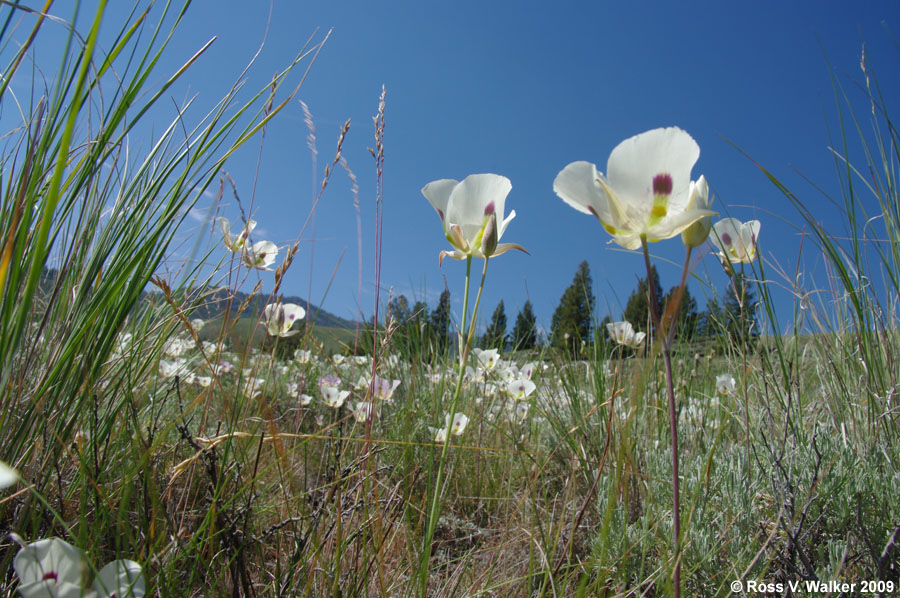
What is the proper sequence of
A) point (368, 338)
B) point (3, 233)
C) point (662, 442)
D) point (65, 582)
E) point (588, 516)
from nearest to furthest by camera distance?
point (65, 582) → point (3, 233) → point (588, 516) → point (662, 442) → point (368, 338)

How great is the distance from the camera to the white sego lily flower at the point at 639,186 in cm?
76

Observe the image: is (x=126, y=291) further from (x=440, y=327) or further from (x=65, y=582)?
(x=440, y=327)

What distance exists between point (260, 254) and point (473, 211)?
1188mm

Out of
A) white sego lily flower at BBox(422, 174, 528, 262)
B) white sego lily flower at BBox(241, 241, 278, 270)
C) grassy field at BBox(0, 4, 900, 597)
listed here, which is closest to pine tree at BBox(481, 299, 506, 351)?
grassy field at BBox(0, 4, 900, 597)

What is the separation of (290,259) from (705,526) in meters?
1.41

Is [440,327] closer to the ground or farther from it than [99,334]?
farther from it

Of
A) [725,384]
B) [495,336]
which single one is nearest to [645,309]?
[495,336]

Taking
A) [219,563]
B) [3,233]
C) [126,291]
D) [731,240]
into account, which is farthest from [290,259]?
[731,240]

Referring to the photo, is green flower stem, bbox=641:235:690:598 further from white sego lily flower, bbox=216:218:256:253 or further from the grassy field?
white sego lily flower, bbox=216:218:256:253

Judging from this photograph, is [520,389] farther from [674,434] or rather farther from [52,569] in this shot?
[52,569]

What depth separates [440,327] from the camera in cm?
413

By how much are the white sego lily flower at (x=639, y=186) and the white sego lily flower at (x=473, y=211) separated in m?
0.20

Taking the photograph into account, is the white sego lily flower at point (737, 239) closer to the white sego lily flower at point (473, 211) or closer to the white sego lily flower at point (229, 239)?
the white sego lily flower at point (473, 211)

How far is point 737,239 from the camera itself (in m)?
1.47
